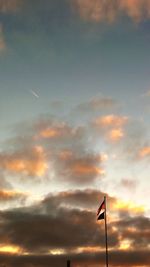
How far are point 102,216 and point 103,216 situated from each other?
28 centimetres

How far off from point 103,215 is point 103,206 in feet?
4.50

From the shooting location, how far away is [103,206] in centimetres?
5859

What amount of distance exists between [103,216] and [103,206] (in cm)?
155

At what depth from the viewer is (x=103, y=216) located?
2311 inches

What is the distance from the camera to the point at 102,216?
192 ft

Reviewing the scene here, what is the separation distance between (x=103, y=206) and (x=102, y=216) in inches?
59.5

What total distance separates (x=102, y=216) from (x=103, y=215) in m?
0.24

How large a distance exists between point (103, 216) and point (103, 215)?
0.65 feet

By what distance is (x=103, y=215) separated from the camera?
2307 inches
